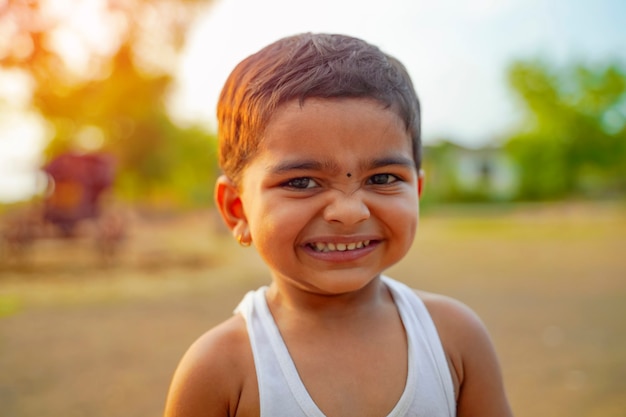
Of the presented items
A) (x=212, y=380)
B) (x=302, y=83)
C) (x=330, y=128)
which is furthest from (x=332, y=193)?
(x=212, y=380)

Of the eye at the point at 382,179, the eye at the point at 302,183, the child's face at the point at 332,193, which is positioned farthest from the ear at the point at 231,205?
the eye at the point at 382,179

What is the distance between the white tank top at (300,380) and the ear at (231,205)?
0.72 feet

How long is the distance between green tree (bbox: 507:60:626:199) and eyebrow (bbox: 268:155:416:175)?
3396 centimetres

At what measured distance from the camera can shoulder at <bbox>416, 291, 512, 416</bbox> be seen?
1.64 meters

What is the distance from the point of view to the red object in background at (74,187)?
1083cm

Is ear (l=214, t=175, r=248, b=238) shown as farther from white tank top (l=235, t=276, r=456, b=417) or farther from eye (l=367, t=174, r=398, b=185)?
eye (l=367, t=174, r=398, b=185)

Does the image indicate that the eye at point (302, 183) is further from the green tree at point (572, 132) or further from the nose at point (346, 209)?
the green tree at point (572, 132)

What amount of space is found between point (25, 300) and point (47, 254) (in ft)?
16.4

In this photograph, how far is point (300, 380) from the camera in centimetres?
149

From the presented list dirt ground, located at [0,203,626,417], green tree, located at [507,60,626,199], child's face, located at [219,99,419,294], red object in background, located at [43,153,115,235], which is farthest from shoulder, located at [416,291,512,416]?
green tree, located at [507,60,626,199]

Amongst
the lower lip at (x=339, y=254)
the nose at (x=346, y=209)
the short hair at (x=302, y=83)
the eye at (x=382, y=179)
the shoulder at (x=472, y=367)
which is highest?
the short hair at (x=302, y=83)

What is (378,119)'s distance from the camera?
1.50m

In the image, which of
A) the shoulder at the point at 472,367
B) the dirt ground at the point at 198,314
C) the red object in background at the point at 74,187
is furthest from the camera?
the red object in background at the point at 74,187

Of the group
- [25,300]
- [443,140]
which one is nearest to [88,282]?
[25,300]
